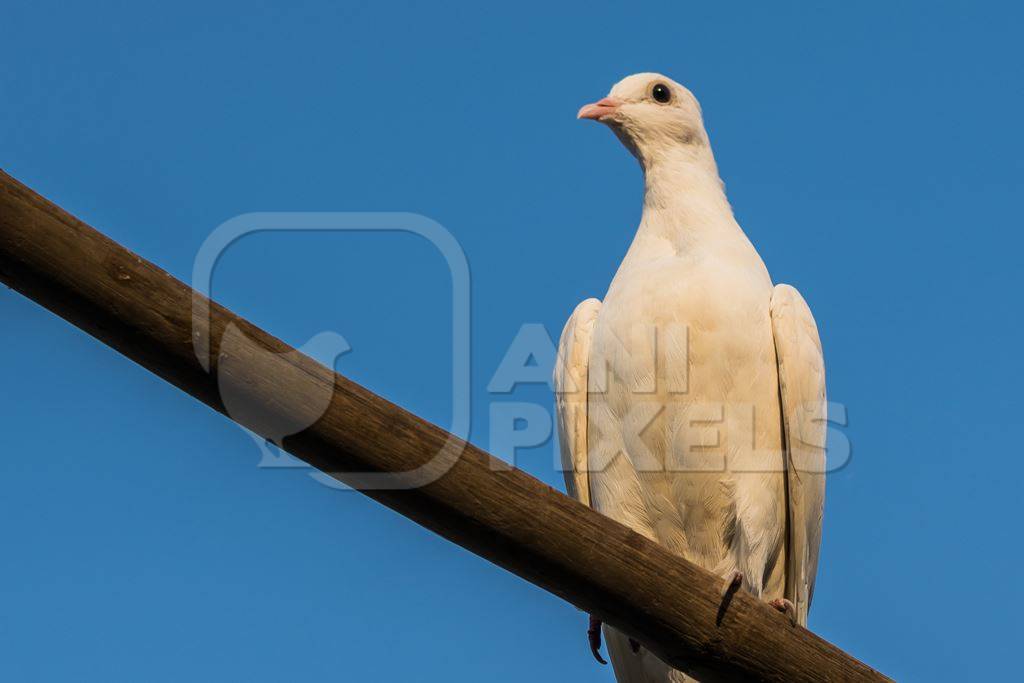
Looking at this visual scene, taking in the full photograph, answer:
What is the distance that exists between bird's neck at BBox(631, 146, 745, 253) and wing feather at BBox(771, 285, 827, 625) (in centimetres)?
71

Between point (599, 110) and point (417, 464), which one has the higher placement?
point (599, 110)

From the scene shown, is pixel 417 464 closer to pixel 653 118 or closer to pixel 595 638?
pixel 595 638

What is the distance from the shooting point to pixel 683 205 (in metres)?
8.93

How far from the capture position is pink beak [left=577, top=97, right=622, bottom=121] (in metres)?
9.52

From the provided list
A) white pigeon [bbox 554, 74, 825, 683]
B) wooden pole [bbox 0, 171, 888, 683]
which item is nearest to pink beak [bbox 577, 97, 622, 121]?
white pigeon [bbox 554, 74, 825, 683]

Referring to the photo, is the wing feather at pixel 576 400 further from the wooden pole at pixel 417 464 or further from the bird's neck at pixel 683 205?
the wooden pole at pixel 417 464

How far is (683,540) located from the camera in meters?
8.15

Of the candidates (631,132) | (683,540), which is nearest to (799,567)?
(683,540)

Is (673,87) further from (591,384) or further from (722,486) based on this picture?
(722,486)

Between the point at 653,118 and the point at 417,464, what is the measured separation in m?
5.44

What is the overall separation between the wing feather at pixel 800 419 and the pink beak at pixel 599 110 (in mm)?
2038

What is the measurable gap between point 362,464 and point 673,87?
19.1ft

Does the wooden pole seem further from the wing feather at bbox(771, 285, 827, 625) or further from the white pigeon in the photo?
the wing feather at bbox(771, 285, 827, 625)

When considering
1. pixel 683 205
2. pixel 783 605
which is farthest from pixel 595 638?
pixel 683 205
